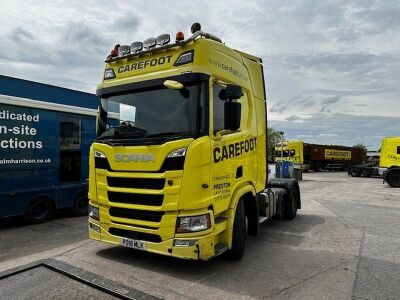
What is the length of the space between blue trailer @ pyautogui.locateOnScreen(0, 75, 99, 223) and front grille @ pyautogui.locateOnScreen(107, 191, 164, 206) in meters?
3.70

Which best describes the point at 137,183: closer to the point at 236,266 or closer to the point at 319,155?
the point at 236,266

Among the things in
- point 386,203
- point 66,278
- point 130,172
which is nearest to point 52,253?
point 66,278

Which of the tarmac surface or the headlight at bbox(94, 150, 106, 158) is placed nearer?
the tarmac surface

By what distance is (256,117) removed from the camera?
6.45 m

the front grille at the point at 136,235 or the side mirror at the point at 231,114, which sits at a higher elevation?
the side mirror at the point at 231,114

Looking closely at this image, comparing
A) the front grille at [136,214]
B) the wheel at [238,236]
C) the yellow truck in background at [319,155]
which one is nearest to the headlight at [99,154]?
the front grille at [136,214]

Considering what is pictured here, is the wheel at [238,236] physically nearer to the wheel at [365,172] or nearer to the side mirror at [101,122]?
the side mirror at [101,122]

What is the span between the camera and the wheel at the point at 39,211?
8.24m

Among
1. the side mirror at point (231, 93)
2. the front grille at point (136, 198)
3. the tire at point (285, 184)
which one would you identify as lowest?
the tire at point (285, 184)

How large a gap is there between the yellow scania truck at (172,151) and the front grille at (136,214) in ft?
0.05

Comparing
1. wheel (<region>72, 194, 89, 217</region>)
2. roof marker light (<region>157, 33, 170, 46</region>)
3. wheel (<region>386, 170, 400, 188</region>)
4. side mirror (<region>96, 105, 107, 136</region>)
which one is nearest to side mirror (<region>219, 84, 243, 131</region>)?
roof marker light (<region>157, 33, 170, 46</region>)

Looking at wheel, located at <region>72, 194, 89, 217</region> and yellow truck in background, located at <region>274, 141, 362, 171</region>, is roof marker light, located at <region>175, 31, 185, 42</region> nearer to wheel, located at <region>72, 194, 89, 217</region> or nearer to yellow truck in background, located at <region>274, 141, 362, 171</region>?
wheel, located at <region>72, 194, 89, 217</region>

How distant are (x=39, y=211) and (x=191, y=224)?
5.39 meters

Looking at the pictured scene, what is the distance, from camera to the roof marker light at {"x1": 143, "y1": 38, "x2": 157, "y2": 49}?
5.40 metres
